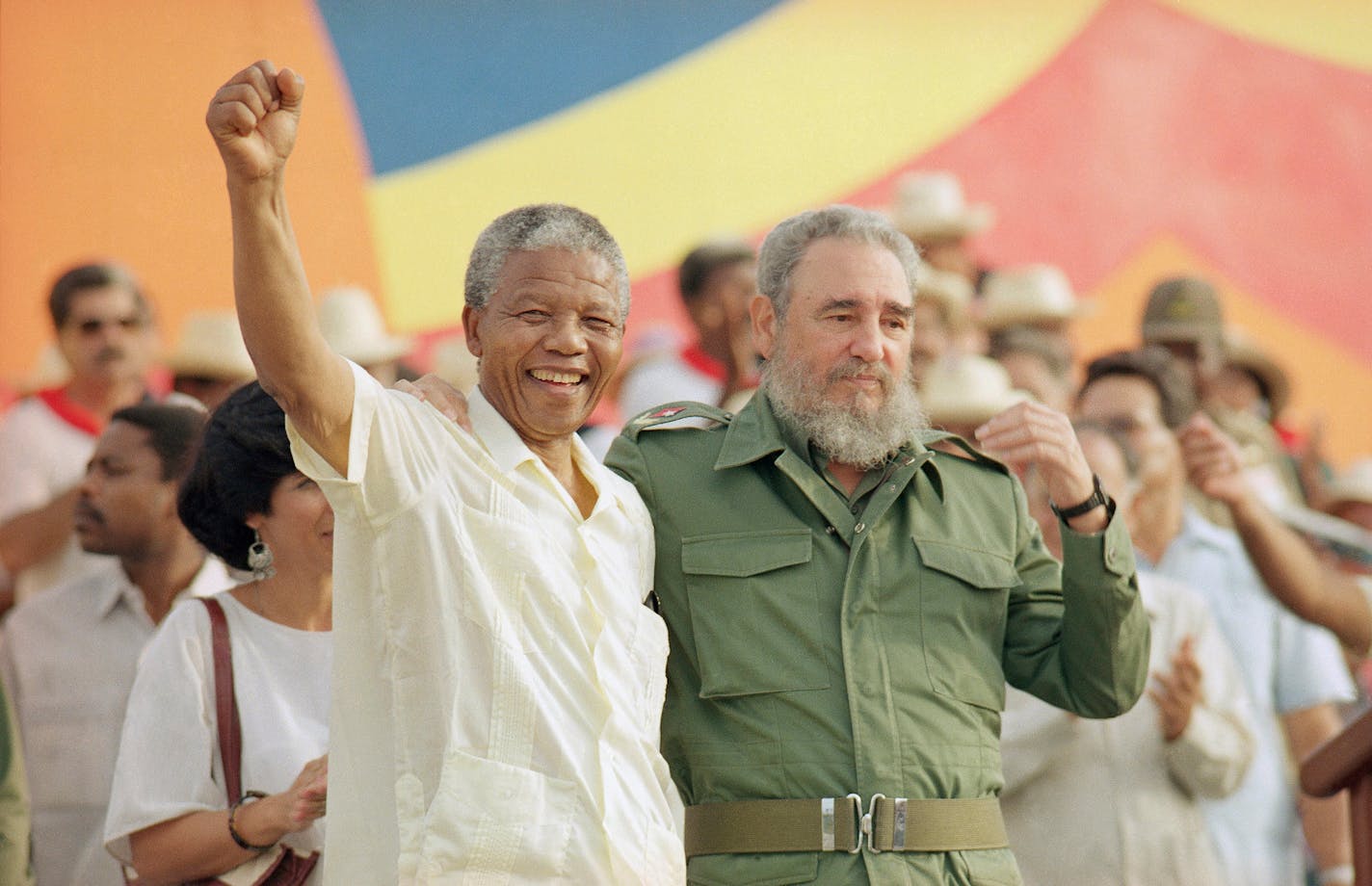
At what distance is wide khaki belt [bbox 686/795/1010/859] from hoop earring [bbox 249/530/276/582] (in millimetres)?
1131

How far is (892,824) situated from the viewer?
160 inches

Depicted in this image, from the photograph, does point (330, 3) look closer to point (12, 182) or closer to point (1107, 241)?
point (12, 182)

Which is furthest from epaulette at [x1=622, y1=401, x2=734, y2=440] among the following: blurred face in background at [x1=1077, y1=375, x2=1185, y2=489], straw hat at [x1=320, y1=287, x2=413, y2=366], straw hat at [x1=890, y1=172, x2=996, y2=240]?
straw hat at [x1=890, y1=172, x2=996, y2=240]

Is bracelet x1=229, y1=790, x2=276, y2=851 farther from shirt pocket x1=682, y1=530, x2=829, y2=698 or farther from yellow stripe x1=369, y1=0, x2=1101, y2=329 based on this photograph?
yellow stripe x1=369, y1=0, x2=1101, y2=329

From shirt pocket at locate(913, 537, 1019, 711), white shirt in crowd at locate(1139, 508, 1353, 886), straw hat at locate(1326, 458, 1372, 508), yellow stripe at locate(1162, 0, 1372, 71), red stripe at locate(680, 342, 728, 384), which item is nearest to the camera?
shirt pocket at locate(913, 537, 1019, 711)

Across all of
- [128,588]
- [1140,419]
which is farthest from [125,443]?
[1140,419]

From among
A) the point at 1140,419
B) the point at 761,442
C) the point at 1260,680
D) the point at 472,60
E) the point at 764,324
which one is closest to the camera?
the point at 761,442

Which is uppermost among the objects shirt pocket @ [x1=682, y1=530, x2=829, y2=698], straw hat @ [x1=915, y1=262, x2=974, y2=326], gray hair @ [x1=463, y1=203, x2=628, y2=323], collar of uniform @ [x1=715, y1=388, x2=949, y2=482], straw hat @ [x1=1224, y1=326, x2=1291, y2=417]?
straw hat @ [x1=1224, y1=326, x2=1291, y2=417]

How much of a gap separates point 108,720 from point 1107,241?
9508mm

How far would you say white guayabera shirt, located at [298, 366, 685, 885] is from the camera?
135 inches

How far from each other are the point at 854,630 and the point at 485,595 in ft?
3.30

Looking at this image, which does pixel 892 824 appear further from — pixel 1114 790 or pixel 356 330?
pixel 356 330

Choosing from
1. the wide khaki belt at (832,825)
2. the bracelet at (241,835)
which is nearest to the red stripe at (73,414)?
the bracelet at (241,835)

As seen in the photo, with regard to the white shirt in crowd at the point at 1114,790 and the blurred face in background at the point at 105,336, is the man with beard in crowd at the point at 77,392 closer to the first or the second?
the blurred face in background at the point at 105,336
